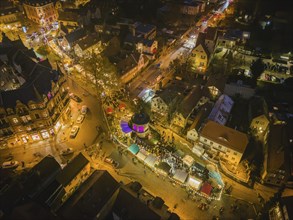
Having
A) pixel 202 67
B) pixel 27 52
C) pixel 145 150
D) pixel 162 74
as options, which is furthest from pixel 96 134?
pixel 202 67

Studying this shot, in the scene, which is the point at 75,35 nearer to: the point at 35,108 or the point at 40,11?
the point at 40,11

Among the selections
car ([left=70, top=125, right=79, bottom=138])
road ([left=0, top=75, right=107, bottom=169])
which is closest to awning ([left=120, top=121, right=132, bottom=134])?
road ([left=0, top=75, right=107, bottom=169])

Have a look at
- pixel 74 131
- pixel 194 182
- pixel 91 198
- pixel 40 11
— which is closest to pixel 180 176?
pixel 194 182

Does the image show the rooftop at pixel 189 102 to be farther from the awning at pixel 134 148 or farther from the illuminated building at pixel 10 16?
the illuminated building at pixel 10 16

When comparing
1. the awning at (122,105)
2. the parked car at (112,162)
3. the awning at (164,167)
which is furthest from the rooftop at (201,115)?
the awning at (122,105)

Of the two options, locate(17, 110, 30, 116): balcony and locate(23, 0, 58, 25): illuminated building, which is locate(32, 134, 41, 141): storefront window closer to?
locate(17, 110, 30, 116): balcony

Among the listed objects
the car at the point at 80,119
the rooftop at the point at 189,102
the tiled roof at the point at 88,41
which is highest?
the tiled roof at the point at 88,41
